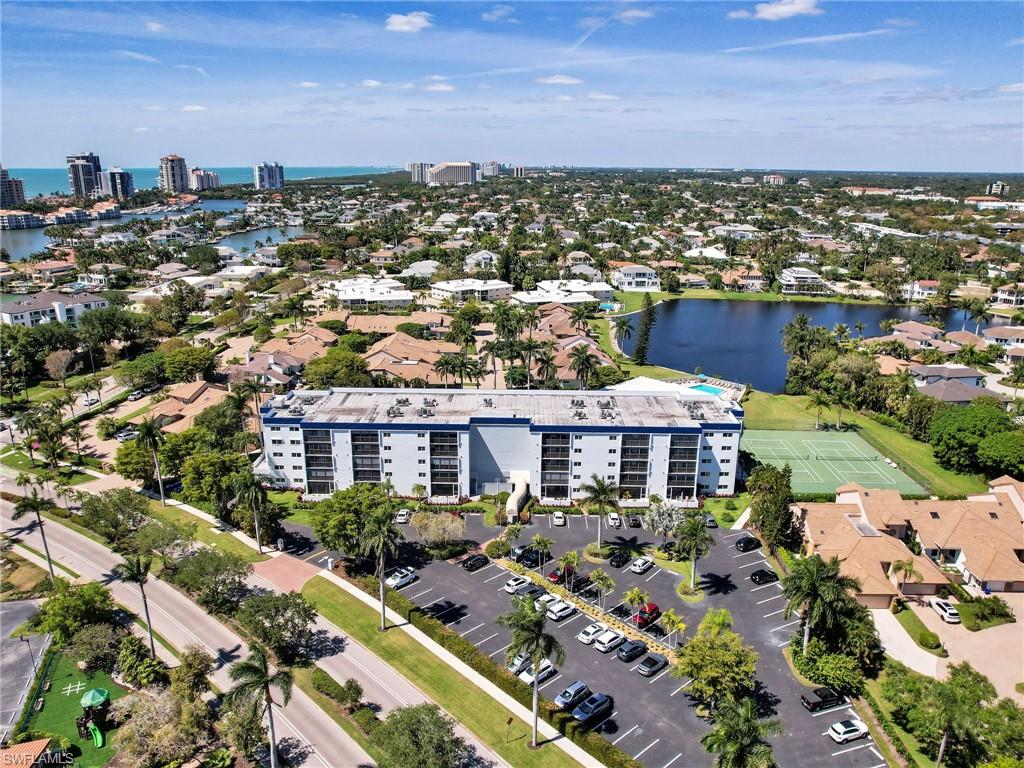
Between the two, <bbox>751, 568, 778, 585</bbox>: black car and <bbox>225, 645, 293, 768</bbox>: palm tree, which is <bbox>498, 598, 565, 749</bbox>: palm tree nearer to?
<bbox>225, 645, 293, 768</bbox>: palm tree

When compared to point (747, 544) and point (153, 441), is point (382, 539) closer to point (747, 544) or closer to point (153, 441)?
point (153, 441)

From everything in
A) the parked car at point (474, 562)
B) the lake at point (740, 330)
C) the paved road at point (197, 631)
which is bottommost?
the paved road at point (197, 631)

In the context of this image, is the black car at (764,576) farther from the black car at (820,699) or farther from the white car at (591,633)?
the white car at (591,633)

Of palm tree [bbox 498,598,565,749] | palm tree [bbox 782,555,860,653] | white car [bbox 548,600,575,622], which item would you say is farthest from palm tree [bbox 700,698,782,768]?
white car [bbox 548,600,575,622]

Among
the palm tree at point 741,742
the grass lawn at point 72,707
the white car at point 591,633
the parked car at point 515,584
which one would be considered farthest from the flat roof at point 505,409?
the palm tree at point 741,742

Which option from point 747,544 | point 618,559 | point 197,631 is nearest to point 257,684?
point 197,631
